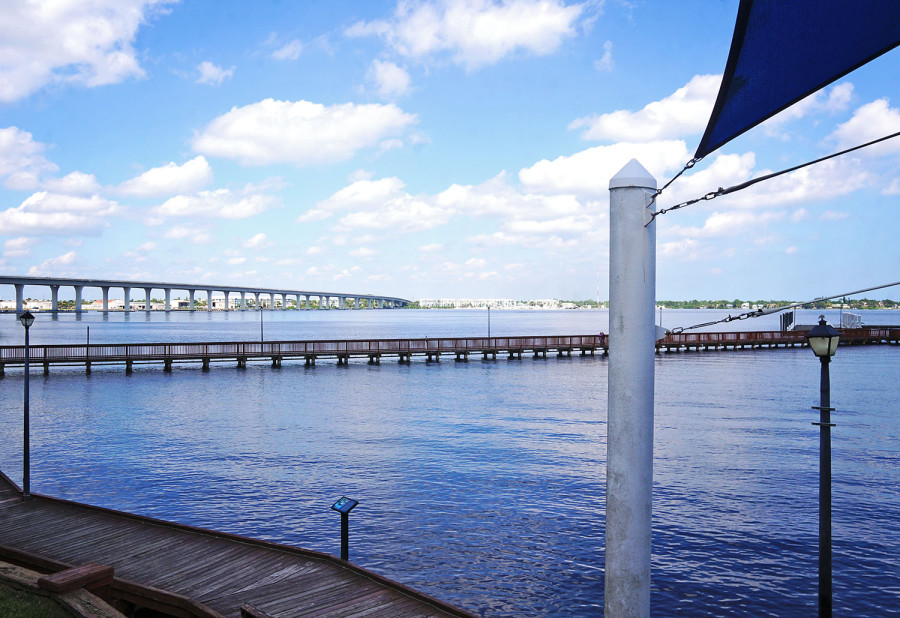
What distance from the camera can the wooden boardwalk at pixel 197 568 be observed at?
8.40 meters

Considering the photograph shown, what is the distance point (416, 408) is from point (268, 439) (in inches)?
377

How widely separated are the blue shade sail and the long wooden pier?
38.0 metres

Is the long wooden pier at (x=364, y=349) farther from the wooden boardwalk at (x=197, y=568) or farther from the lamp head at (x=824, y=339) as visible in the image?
the wooden boardwalk at (x=197, y=568)

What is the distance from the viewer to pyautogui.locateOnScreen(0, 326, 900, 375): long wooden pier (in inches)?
1955

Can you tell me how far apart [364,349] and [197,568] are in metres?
48.6

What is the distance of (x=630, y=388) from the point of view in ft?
12.5

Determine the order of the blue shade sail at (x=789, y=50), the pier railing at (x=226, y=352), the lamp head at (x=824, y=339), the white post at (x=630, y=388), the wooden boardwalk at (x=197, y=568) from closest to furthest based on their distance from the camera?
the blue shade sail at (x=789, y=50) < the white post at (x=630, y=388) < the lamp head at (x=824, y=339) < the wooden boardwalk at (x=197, y=568) < the pier railing at (x=226, y=352)

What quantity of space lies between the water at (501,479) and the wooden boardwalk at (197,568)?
2.89 metres

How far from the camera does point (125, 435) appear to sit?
25.8 m

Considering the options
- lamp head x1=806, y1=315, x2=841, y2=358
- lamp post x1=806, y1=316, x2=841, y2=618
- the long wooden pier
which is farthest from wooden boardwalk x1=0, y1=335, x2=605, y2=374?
lamp head x1=806, y1=315, x2=841, y2=358

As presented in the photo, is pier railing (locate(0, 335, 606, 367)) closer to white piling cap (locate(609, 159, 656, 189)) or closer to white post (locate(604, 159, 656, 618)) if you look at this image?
white post (locate(604, 159, 656, 618))

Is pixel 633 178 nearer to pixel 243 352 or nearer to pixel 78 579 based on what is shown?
pixel 78 579

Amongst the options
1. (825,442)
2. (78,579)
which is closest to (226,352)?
(78,579)

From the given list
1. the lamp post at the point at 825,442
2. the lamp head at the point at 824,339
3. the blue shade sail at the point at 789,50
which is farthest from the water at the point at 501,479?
the blue shade sail at the point at 789,50
